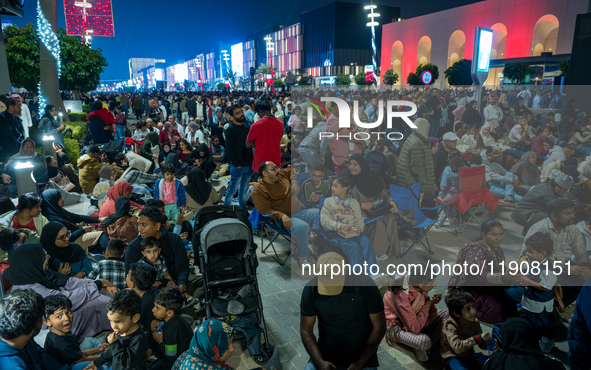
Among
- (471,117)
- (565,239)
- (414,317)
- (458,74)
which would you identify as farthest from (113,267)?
(458,74)

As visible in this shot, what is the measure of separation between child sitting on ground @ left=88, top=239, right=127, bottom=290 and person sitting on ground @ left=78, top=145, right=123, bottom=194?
13.1 ft

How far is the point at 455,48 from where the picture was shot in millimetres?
45938

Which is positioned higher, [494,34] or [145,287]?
[494,34]

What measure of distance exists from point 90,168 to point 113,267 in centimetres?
433

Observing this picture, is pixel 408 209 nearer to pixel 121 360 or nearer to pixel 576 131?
pixel 121 360

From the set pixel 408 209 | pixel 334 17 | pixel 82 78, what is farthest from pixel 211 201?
pixel 334 17

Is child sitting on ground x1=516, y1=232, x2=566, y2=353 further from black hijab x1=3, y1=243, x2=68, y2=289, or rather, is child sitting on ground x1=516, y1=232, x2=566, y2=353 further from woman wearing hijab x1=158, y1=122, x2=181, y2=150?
woman wearing hijab x1=158, y1=122, x2=181, y2=150

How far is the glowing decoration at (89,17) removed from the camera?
58.7 ft

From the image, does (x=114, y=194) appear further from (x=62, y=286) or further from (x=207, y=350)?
(x=207, y=350)

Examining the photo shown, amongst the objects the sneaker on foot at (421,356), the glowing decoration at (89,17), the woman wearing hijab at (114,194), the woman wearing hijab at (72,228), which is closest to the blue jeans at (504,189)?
the sneaker on foot at (421,356)

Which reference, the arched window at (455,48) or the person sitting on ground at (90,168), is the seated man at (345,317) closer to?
the person sitting on ground at (90,168)

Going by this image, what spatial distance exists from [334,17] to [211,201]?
274ft

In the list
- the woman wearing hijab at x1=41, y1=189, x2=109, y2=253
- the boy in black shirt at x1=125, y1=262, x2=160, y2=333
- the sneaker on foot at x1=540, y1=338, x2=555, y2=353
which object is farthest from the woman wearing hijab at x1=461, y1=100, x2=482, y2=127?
the boy in black shirt at x1=125, y1=262, x2=160, y2=333

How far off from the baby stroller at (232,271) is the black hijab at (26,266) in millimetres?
1457
